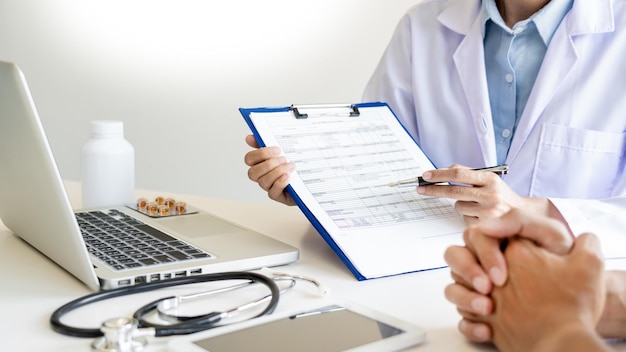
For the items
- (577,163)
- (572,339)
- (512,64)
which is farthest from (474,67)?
(572,339)

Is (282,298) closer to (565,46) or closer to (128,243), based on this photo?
(128,243)

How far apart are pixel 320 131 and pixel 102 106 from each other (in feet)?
8.99

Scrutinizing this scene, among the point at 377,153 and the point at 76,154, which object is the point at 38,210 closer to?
the point at 377,153

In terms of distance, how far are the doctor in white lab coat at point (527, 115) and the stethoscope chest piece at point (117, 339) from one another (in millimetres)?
549

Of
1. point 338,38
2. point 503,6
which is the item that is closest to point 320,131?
point 503,6

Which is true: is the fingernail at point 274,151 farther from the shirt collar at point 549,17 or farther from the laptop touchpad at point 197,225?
the shirt collar at point 549,17

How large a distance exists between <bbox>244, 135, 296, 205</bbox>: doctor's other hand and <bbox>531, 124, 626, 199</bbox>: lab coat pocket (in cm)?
65

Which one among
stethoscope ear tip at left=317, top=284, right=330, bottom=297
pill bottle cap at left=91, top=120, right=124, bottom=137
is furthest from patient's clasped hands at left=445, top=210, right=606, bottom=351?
pill bottle cap at left=91, top=120, right=124, bottom=137

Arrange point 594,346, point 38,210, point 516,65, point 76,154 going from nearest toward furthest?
point 594,346 → point 38,210 → point 516,65 → point 76,154

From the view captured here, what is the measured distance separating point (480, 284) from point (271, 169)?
1.94 feet

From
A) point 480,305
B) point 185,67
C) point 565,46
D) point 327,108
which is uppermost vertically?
point 565,46

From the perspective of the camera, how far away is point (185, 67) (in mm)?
3898

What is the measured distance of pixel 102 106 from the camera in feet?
13.1

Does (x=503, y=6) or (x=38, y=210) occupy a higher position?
(x=503, y=6)
